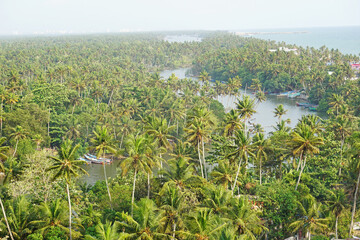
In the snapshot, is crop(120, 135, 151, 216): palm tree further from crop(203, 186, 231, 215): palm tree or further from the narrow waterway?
the narrow waterway

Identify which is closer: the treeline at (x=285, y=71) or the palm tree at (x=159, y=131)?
the palm tree at (x=159, y=131)

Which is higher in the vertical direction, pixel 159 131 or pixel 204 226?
pixel 159 131

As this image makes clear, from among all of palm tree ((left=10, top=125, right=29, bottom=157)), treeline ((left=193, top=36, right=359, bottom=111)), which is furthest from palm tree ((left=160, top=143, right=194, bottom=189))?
treeline ((left=193, top=36, right=359, bottom=111))

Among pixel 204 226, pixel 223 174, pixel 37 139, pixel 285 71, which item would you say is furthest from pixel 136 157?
pixel 285 71

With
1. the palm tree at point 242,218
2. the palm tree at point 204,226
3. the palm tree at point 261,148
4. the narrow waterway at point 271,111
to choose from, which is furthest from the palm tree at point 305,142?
the narrow waterway at point 271,111

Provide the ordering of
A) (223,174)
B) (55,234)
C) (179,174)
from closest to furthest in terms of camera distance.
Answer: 1. (55,234)
2. (179,174)
3. (223,174)

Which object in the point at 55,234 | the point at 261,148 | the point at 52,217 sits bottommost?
the point at 55,234

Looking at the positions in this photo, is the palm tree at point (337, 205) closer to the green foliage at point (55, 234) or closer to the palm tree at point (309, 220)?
the palm tree at point (309, 220)

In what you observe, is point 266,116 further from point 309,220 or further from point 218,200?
point 218,200

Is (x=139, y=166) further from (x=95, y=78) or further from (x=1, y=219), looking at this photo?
(x=95, y=78)

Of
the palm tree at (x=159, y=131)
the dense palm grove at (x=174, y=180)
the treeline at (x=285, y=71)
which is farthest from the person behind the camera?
the treeline at (x=285, y=71)
